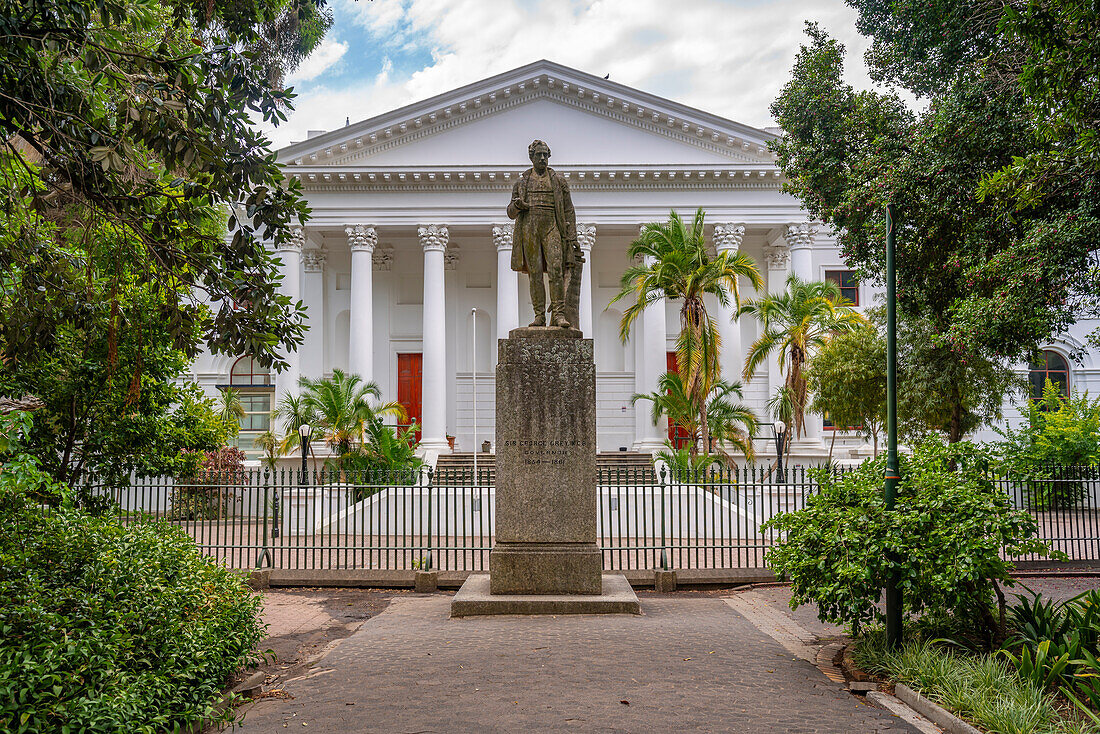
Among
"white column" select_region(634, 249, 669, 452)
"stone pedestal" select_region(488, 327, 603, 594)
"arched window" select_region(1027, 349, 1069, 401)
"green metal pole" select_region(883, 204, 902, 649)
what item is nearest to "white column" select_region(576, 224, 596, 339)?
"white column" select_region(634, 249, 669, 452)

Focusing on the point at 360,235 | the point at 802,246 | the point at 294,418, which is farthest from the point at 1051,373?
the point at 294,418

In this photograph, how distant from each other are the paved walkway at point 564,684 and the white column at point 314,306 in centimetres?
2694

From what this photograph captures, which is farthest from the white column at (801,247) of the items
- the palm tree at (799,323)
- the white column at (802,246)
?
the palm tree at (799,323)

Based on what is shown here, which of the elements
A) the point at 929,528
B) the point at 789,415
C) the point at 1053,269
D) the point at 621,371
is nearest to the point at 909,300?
the point at 1053,269

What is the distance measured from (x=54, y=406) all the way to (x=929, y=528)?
7687 millimetres

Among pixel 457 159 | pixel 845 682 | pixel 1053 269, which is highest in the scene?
pixel 457 159

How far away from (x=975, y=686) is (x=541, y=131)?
29298mm

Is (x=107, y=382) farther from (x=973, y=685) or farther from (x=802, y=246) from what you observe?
(x=802, y=246)

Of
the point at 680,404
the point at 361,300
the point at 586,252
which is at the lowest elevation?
the point at 680,404

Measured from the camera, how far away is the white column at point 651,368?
1195 inches

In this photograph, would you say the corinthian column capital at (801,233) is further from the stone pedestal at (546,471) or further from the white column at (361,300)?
the stone pedestal at (546,471)

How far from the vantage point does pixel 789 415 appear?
25594 mm

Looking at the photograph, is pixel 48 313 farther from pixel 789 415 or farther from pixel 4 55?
pixel 789 415

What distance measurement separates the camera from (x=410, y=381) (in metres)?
36.0
